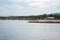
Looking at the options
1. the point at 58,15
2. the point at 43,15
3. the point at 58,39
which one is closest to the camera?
the point at 58,39

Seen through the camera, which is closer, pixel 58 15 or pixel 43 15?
pixel 58 15

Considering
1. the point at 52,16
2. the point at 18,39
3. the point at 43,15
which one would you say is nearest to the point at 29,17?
the point at 43,15

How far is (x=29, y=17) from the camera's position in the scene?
6.37 metres

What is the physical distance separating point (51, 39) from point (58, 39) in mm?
204

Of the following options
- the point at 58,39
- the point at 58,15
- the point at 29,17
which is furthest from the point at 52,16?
the point at 58,39

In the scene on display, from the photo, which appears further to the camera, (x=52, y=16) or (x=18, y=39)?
(x=52, y=16)

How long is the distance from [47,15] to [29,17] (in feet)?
3.32

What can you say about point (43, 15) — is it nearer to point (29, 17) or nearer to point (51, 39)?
point (29, 17)

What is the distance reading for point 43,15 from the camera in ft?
21.6

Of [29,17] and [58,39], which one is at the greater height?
[29,17]

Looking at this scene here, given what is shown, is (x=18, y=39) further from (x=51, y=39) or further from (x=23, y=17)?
(x=23, y=17)

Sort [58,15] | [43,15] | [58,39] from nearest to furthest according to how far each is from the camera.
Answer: [58,39] < [58,15] < [43,15]

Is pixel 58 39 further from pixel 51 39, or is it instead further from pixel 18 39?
pixel 18 39

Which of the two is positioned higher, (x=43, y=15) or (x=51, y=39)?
(x=43, y=15)
